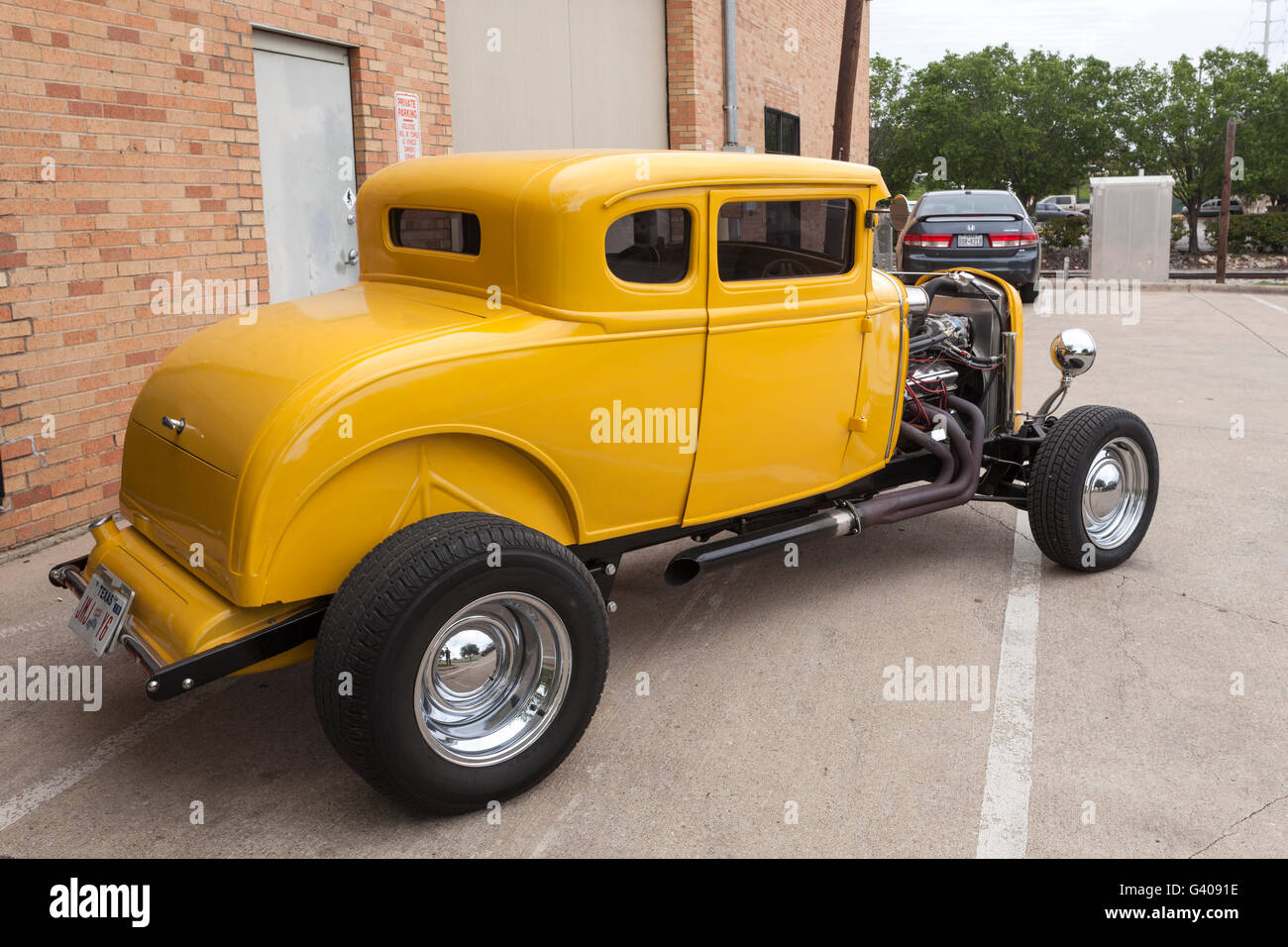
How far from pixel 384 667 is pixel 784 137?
15.7 meters

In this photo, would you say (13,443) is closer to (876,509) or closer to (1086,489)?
(876,509)

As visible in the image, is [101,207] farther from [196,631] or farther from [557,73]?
[557,73]

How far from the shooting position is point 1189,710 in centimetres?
396

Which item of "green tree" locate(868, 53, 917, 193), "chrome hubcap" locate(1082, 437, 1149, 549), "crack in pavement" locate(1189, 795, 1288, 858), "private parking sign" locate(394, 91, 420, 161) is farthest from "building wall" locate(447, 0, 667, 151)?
"green tree" locate(868, 53, 917, 193)

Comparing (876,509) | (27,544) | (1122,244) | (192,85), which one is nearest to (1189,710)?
(876,509)

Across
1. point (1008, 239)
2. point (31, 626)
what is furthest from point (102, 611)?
point (1008, 239)

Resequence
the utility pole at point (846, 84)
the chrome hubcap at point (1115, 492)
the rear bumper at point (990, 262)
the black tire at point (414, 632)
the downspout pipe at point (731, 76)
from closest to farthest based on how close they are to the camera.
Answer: the black tire at point (414, 632)
the chrome hubcap at point (1115, 492)
the downspout pipe at point (731, 76)
the utility pole at point (846, 84)
the rear bumper at point (990, 262)

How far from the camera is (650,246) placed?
390 centimetres

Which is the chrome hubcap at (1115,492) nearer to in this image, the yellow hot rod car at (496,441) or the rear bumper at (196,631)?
the yellow hot rod car at (496,441)

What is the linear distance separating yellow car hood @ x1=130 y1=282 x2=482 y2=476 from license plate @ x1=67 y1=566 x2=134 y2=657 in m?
0.50

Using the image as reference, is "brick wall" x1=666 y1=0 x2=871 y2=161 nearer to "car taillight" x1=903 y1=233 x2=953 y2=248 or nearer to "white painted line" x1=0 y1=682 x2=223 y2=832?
"car taillight" x1=903 y1=233 x2=953 y2=248

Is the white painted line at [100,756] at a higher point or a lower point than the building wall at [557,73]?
lower

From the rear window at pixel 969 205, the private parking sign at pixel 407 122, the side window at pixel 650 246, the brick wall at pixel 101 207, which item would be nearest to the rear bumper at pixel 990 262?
the rear window at pixel 969 205

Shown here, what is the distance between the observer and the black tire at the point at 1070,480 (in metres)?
5.13
